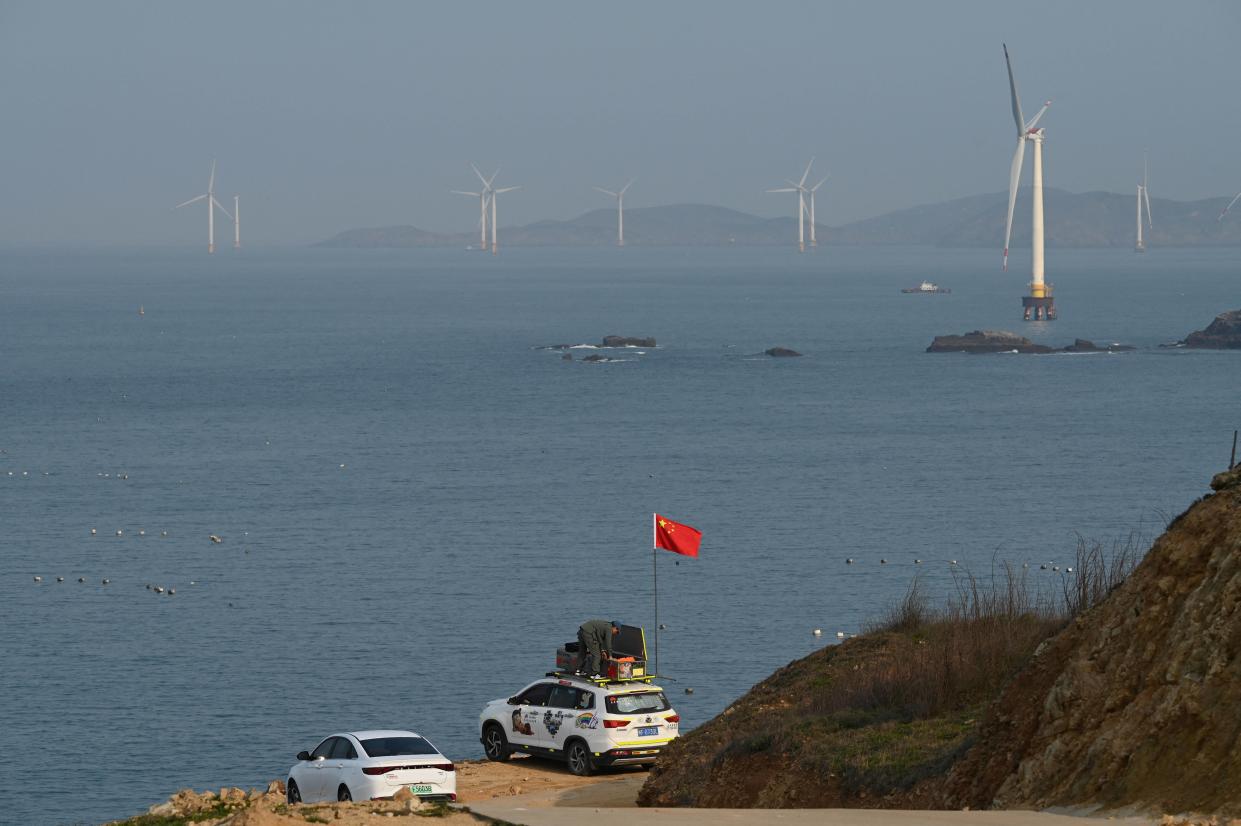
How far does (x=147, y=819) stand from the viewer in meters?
26.0

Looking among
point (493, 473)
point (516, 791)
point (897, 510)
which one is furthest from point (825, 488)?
point (516, 791)

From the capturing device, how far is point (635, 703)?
33781 millimetres

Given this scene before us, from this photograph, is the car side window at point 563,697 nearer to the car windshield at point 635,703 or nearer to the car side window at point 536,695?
the car side window at point 536,695

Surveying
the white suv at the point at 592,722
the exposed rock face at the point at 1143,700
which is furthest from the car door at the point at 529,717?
the exposed rock face at the point at 1143,700

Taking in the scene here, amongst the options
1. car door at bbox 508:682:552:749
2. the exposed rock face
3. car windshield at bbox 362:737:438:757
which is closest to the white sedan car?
car windshield at bbox 362:737:438:757

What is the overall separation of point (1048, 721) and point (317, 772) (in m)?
13.2

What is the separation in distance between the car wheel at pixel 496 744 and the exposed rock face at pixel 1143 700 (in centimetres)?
1443

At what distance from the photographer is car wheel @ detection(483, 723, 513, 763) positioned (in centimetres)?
3600

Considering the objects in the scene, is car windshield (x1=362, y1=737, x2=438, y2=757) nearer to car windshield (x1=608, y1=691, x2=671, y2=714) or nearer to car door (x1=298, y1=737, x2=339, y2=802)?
car door (x1=298, y1=737, x2=339, y2=802)

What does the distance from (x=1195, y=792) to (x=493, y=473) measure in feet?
302

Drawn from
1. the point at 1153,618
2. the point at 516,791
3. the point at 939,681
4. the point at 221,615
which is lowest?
the point at 221,615

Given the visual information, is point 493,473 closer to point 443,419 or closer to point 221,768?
point 443,419

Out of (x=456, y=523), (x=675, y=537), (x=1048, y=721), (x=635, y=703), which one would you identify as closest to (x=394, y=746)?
(x=635, y=703)

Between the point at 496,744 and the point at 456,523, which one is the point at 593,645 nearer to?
the point at 496,744
